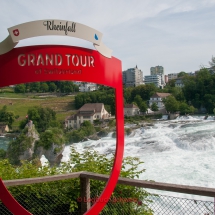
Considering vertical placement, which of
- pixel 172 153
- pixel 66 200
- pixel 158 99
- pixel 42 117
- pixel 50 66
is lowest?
pixel 172 153

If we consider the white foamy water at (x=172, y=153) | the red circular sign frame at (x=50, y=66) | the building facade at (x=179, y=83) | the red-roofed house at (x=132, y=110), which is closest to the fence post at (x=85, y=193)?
the red circular sign frame at (x=50, y=66)

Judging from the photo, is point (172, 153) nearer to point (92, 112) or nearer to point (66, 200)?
point (92, 112)

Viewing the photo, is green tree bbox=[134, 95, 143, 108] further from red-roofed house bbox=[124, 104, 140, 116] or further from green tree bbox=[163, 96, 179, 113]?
green tree bbox=[163, 96, 179, 113]

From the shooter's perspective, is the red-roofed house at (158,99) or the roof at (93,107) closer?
the roof at (93,107)

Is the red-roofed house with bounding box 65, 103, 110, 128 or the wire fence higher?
the red-roofed house with bounding box 65, 103, 110, 128

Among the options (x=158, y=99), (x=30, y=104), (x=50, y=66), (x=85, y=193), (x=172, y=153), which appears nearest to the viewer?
(x=50, y=66)

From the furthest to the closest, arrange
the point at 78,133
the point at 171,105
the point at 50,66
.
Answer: the point at 171,105 < the point at 78,133 < the point at 50,66

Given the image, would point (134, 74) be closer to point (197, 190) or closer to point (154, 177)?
point (154, 177)

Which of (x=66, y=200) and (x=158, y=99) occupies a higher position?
(x=158, y=99)

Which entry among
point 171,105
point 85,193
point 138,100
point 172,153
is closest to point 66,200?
point 85,193

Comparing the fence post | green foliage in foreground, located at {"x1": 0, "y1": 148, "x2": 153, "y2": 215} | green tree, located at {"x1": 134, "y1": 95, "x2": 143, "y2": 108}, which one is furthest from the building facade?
the fence post

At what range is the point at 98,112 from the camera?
6168mm

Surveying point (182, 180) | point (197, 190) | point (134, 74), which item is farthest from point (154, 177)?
point (134, 74)

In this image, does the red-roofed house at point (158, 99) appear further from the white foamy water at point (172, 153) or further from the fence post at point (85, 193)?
the fence post at point (85, 193)
